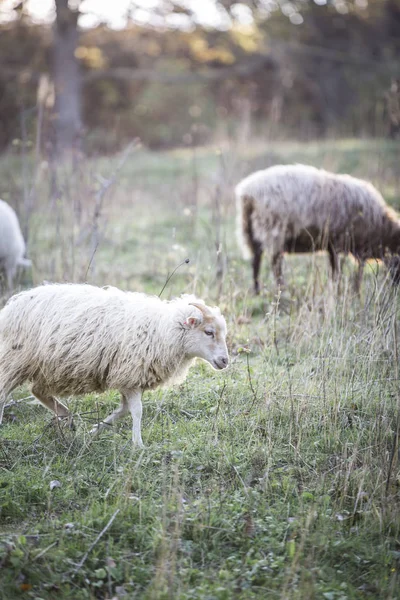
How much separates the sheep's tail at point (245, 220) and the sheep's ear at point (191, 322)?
3487mm

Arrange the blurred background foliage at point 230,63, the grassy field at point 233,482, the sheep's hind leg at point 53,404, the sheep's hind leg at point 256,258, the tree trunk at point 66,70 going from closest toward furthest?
1. the grassy field at point 233,482
2. the sheep's hind leg at point 53,404
3. the sheep's hind leg at point 256,258
4. the tree trunk at point 66,70
5. the blurred background foliage at point 230,63

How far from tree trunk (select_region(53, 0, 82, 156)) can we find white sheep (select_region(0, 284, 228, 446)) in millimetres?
16711

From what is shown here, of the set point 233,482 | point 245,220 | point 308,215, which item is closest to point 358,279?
point 308,215

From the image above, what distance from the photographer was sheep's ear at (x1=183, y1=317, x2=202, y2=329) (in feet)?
14.4

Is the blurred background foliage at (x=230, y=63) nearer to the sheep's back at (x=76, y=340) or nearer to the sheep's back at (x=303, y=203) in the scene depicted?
the sheep's back at (x=303, y=203)

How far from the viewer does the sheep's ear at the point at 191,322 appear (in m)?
4.39

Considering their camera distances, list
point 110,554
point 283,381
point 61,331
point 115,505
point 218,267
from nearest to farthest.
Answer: point 110,554 → point 115,505 → point 61,331 → point 283,381 → point 218,267

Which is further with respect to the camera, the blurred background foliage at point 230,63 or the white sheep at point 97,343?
the blurred background foliage at point 230,63

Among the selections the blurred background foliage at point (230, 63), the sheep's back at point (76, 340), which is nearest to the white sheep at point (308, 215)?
the sheep's back at point (76, 340)

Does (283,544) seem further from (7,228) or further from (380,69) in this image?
(380,69)

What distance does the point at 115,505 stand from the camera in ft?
11.9

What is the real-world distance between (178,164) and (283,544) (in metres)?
14.1

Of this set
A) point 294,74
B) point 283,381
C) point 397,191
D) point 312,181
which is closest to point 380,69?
point 294,74

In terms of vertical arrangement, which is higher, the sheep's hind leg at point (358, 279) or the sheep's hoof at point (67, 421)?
the sheep's hind leg at point (358, 279)
